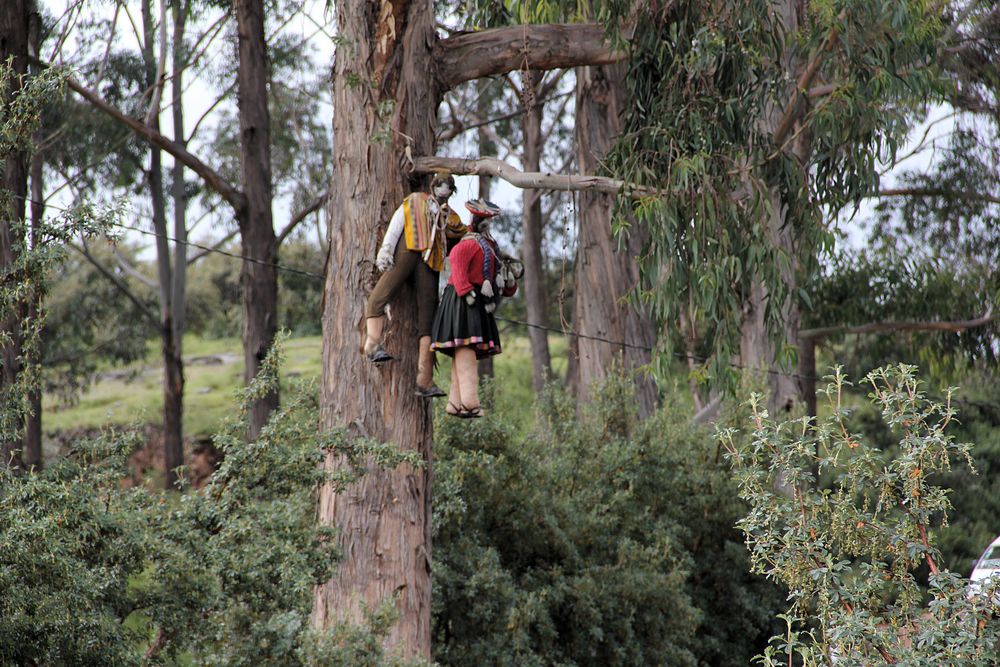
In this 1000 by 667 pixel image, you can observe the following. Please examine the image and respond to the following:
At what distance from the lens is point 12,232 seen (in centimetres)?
1028

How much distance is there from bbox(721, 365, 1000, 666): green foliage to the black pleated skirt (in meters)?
2.78

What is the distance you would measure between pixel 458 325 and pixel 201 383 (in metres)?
25.4

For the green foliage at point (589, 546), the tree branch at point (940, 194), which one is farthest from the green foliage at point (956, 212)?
the green foliage at point (589, 546)

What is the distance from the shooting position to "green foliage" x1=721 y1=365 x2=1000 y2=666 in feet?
14.5

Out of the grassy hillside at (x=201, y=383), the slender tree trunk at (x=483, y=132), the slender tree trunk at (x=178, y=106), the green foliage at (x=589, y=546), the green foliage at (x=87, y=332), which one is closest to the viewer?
the green foliage at (x=589, y=546)

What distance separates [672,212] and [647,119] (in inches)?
44.9

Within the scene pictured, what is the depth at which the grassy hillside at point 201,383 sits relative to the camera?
27.1m

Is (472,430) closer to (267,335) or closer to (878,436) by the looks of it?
(267,335)

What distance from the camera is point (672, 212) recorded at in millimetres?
8219

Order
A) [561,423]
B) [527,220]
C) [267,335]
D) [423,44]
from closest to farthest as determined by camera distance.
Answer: [423,44] < [561,423] < [267,335] < [527,220]

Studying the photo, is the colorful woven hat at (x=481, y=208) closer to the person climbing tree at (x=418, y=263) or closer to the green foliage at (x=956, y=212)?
the person climbing tree at (x=418, y=263)

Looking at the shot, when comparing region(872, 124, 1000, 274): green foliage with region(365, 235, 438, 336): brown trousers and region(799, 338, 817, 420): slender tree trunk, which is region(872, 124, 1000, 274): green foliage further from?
region(365, 235, 438, 336): brown trousers

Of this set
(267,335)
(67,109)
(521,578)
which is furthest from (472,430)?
(67,109)

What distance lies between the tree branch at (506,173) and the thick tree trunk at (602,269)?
21.7 feet
